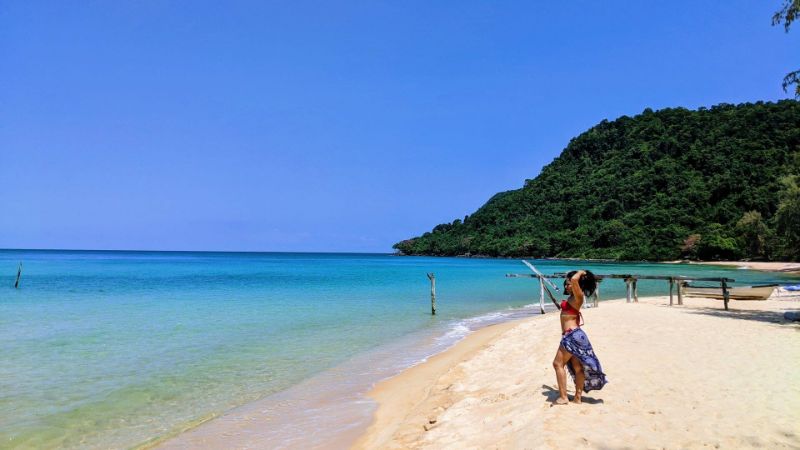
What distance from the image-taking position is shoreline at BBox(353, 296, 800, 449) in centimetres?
516

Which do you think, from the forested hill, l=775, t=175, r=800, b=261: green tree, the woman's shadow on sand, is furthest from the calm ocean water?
the forested hill

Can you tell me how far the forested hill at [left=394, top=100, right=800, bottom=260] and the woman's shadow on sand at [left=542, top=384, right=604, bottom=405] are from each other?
5360 centimetres

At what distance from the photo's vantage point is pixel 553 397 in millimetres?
6500

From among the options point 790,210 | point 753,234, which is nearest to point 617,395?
point 790,210

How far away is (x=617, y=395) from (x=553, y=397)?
86 cm

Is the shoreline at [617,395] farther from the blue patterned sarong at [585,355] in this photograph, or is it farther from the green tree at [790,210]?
the green tree at [790,210]

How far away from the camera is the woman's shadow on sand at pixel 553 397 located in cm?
614

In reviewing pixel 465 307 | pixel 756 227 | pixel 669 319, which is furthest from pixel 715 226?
pixel 669 319

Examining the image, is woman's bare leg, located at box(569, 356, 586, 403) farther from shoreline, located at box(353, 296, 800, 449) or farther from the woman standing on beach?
shoreline, located at box(353, 296, 800, 449)

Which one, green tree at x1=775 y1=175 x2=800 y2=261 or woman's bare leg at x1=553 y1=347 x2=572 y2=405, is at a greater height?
green tree at x1=775 y1=175 x2=800 y2=261

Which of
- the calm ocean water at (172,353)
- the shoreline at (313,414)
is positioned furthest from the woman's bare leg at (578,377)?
the calm ocean water at (172,353)

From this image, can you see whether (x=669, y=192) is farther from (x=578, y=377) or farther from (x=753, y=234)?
(x=578, y=377)

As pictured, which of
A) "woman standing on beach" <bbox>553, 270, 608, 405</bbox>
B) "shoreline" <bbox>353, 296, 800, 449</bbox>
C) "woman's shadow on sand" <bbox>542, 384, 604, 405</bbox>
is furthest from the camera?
"woman's shadow on sand" <bbox>542, 384, 604, 405</bbox>

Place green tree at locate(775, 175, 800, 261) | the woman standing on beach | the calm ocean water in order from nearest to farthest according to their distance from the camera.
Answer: the woman standing on beach
the calm ocean water
green tree at locate(775, 175, 800, 261)
